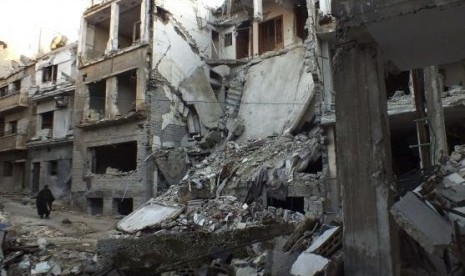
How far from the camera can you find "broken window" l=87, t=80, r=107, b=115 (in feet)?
71.2

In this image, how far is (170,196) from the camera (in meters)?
15.3

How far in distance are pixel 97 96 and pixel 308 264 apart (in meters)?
20.0

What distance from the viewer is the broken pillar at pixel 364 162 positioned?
360cm

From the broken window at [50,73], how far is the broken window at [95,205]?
9.31 meters

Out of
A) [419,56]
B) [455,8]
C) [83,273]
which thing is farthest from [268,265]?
[83,273]

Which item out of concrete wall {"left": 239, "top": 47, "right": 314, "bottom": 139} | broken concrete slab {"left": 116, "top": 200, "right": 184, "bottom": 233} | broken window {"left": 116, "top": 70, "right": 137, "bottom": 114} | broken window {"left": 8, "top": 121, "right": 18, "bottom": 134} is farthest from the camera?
broken window {"left": 8, "top": 121, "right": 18, "bottom": 134}

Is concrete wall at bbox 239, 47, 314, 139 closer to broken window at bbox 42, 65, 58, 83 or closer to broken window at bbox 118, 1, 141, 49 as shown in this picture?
broken window at bbox 118, 1, 141, 49

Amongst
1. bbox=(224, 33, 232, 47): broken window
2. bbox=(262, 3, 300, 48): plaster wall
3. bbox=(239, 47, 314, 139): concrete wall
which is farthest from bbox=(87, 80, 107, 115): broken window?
bbox=(262, 3, 300, 48): plaster wall

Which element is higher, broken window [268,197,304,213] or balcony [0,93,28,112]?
balcony [0,93,28,112]

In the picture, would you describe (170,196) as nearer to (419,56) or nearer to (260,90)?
(260,90)

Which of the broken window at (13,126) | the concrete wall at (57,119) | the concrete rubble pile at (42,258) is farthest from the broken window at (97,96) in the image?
the concrete rubble pile at (42,258)

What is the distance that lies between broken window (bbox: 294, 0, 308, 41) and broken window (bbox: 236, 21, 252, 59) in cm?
313

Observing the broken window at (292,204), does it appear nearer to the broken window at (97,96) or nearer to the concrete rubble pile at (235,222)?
the concrete rubble pile at (235,222)

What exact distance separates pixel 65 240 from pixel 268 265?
9.15 m
